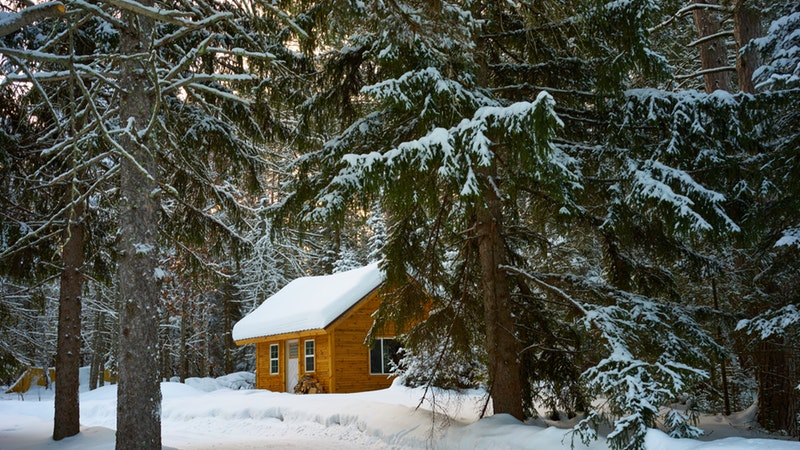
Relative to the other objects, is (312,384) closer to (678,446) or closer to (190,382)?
(190,382)

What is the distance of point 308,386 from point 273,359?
164 inches

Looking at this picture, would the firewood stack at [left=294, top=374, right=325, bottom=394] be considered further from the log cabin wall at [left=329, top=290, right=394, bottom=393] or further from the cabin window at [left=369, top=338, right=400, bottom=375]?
the cabin window at [left=369, top=338, right=400, bottom=375]

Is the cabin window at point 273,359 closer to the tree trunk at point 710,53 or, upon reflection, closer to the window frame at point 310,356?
the window frame at point 310,356

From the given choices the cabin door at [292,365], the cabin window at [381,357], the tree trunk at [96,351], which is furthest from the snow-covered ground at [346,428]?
the tree trunk at [96,351]

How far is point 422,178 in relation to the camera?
22.6 ft

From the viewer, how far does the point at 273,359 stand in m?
25.0

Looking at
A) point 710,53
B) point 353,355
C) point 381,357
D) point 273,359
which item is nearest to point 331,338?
point 353,355

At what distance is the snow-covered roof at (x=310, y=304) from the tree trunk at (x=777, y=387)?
35.9 ft

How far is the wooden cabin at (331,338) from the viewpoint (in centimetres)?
2077

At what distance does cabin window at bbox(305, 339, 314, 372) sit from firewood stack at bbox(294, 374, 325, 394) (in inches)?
18.1

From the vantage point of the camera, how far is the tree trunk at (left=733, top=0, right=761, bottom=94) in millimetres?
10641

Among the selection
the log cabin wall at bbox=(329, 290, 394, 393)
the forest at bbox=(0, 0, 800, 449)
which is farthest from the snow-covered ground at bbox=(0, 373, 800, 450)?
the log cabin wall at bbox=(329, 290, 394, 393)

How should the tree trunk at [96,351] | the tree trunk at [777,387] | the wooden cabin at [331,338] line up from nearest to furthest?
the tree trunk at [777,387] → the wooden cabin at [331,338] → the tree trunk at [96,351]

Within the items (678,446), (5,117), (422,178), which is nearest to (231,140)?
(5,117)
